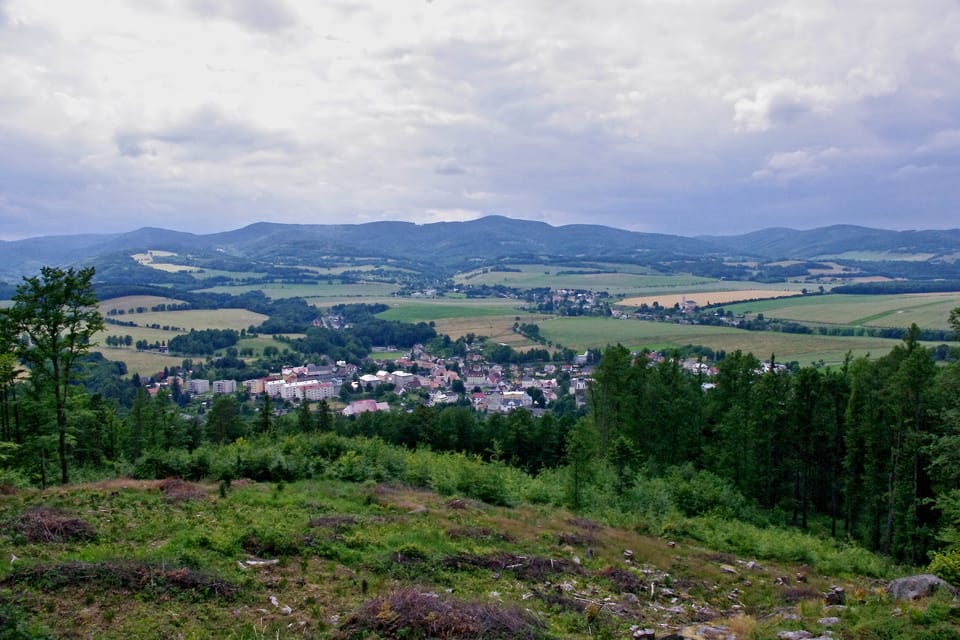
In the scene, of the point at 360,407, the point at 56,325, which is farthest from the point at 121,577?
the point at 360,407

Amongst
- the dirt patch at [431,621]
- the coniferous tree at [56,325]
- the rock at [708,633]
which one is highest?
the coniferous tree at [56,325]

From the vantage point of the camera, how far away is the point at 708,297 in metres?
156

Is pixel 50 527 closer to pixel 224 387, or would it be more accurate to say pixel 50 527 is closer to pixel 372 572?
pixel 372 572

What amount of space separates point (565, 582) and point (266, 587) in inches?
241

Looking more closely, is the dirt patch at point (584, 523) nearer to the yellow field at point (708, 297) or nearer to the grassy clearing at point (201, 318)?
the grassy clearing at point (201, 318)

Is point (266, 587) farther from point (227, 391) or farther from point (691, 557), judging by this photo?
point (227, 391)

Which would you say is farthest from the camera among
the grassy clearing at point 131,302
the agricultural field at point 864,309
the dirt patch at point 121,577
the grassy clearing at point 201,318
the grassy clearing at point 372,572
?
the grassy clearing at point 131,302

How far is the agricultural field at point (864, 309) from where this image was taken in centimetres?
10125

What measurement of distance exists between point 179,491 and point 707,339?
300ft

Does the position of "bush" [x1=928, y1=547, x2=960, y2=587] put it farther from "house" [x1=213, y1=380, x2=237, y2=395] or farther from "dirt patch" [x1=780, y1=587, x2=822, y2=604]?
"house" [x1=213, y1=380, x2=237, y2=395]

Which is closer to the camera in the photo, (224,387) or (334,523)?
(334,523)

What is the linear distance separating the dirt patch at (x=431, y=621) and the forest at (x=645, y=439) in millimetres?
11485

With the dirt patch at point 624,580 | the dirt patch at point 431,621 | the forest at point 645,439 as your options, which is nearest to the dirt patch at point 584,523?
the forest at point 645,439

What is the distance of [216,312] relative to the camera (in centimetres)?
14175
